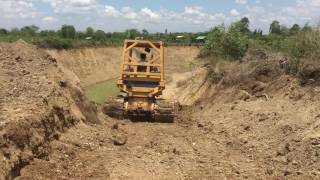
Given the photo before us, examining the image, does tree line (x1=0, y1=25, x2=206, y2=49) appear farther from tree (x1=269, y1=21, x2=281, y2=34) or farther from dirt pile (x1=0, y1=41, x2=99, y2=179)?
dirt pile (x1=0, y1=41, x2=99, y2=179)

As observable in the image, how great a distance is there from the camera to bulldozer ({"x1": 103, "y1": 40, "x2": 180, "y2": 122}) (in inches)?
809

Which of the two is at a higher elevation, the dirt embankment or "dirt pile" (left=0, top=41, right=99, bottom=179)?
"dirt pile" (left=0, top=41, right=99, bottom=179)

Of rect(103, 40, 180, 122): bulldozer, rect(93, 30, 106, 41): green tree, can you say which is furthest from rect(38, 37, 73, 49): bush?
rect(103, 40, 180, 122): bulldozer

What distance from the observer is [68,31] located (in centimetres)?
6856

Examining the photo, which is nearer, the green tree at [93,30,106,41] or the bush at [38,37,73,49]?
the bush at [38,37,73,49]

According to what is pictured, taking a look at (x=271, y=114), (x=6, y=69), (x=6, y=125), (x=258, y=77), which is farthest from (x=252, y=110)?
(x=6, y=125)

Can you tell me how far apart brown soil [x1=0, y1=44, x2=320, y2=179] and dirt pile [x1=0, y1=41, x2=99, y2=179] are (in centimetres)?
32

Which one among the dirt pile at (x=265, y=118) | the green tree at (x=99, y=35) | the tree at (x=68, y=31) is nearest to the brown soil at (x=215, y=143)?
the dirt pile at (x=265, y=118)

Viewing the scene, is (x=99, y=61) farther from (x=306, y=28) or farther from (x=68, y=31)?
(x=306, y=28)

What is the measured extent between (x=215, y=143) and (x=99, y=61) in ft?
140

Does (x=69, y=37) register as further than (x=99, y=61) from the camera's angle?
Yes

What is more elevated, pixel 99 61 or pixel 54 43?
pixel 54 43

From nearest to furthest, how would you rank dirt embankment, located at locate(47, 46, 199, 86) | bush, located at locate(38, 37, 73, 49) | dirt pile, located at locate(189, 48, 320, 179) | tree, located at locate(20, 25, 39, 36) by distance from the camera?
dirt pile, located at locate(189, 48, 320, 179) < bush, located at locate(38, 37, 73, 49) < dirt embankment, located at locate(47, 46, 199, 86) < tree, located at locate(20, 25, 39, 36)

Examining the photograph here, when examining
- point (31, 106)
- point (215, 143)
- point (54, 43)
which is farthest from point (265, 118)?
point (54, 43)
